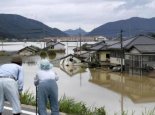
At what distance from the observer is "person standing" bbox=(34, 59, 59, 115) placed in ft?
19.3

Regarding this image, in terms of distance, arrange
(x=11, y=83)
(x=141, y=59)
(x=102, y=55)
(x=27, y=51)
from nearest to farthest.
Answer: (x=11, y=83), (x=141, y=59), (x=102, y=55), (x=27, y=51)

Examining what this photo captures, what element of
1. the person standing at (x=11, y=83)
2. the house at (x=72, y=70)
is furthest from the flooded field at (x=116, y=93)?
the person standing at (x=11, y=83)

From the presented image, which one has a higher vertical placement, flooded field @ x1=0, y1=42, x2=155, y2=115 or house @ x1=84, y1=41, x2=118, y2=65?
house @ x1=84, y1=41, x2=118, y2=65

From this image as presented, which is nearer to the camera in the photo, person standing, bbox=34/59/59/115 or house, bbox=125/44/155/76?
person standing, bbox=34/59/59/115

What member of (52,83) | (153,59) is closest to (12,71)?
(52,83)

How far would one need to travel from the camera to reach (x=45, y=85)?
19.3 feet

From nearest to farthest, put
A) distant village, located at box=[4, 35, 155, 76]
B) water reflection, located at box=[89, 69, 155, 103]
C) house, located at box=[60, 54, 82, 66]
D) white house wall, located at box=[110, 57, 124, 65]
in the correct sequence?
1. water reflection, located at box=[89, 69, 155, 103]
2. distant village, located at box=[4, 35, 155, 76]
3. white house wall, located at box=[110, 57, 124, 65]
4. house, located at box=[60, 54, 82, 66]

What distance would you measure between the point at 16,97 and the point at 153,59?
103 feet

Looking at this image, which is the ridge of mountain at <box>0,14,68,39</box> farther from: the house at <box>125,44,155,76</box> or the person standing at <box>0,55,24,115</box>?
the person standing at <box>0,55,24,115</box>

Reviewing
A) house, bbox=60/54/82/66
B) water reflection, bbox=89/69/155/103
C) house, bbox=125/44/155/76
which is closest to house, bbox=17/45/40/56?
house, bbox=60/54/82/66

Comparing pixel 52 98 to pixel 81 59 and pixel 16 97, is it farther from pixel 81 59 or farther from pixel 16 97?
pixel 81 59

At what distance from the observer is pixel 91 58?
165 ft

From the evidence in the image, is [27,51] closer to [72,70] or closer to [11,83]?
[72,70]

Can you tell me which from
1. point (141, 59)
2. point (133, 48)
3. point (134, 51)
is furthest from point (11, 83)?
point (133, 48)
